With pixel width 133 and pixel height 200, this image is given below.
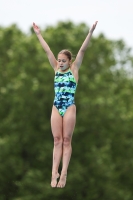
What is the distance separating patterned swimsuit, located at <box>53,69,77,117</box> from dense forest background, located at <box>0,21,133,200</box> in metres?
36.5

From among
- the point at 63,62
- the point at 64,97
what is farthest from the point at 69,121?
the point at 63,62

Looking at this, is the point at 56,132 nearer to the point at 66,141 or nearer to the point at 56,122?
the point at 56,122

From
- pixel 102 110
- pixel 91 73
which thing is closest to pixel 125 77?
pixel 91 73

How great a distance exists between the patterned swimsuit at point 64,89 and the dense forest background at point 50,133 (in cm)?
3653

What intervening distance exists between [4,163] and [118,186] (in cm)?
831

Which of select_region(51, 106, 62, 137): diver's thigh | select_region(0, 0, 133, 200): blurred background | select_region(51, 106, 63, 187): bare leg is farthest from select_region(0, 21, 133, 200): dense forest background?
select_region(51, 106, 62, 137): diver's thigh

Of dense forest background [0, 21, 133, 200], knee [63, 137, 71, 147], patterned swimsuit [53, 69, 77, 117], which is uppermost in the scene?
dense forest background [0, 21, 133, 200]

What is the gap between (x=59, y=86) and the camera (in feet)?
62.0

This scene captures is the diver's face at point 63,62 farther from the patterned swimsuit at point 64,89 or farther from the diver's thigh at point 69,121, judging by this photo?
the diver's thigh at point 69,121

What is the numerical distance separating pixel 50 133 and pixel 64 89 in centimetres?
3911

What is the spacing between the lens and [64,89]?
18891 millimetres

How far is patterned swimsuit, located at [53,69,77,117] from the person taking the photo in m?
18.9

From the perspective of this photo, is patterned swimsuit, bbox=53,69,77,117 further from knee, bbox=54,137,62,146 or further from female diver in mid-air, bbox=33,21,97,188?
knee, bbox=54,137,62,146

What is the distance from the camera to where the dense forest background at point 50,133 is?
5675 cm
